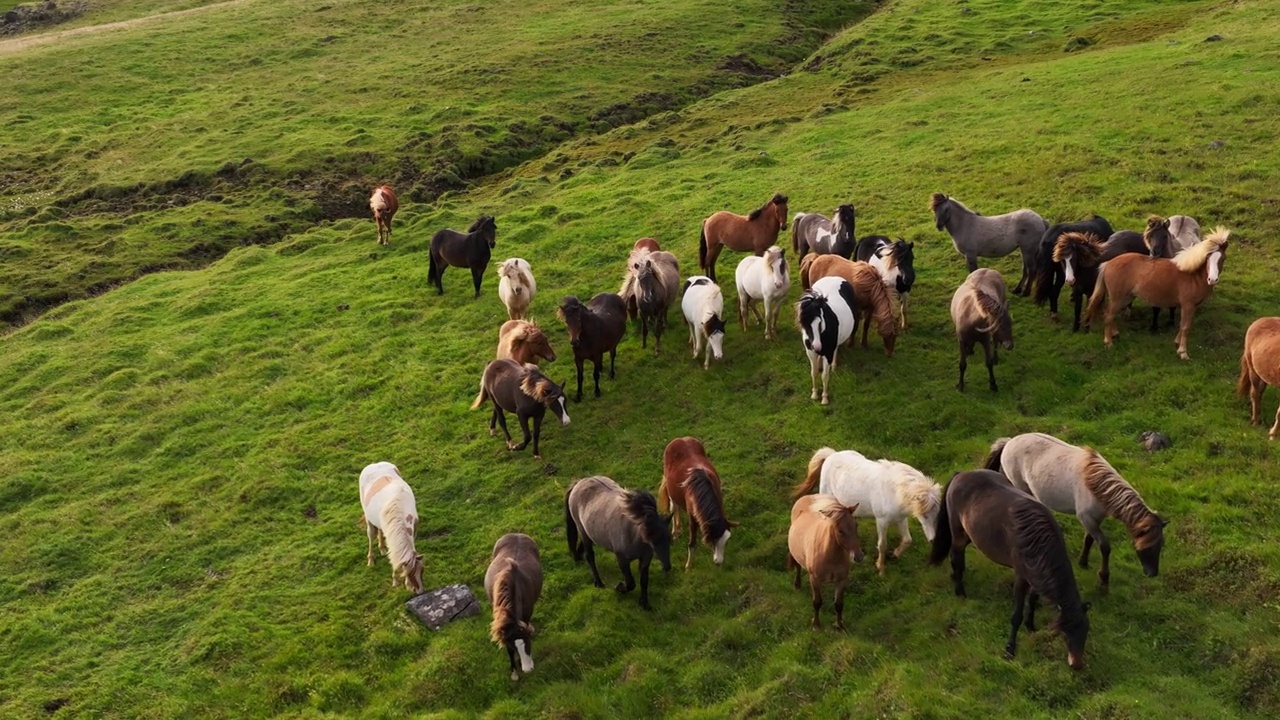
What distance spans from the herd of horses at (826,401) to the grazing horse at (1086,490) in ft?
0.07

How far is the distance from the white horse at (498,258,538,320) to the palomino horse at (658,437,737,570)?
6.81 m

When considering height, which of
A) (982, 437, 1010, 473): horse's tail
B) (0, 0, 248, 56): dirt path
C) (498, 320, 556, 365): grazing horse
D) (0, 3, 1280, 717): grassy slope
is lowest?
(0, 3, 1280, 717): grassy slope

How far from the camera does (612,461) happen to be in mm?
13047

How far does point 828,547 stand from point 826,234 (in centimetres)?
898

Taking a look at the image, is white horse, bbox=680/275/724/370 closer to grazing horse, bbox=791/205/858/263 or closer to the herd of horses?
the herd of horses

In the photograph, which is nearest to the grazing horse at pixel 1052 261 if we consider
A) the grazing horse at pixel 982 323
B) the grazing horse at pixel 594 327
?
the grazing horse at pixel 982 323

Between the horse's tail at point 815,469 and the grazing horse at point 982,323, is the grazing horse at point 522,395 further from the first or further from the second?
the grazing horse at point 982,323

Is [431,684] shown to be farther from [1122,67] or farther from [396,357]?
[1122,67]

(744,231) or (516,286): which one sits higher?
(744,231)

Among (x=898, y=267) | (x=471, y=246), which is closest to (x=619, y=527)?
(x=898, y=267)

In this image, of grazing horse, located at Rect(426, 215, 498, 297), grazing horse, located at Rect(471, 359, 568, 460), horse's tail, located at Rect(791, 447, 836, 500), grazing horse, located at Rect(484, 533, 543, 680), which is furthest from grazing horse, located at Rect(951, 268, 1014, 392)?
grazing horse, located at Rect(426, 215, 498, 297)

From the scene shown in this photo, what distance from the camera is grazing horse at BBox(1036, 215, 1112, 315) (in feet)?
46.9

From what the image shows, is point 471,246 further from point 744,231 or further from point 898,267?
point 898,267

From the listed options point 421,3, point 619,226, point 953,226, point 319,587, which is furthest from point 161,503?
point 421,3
